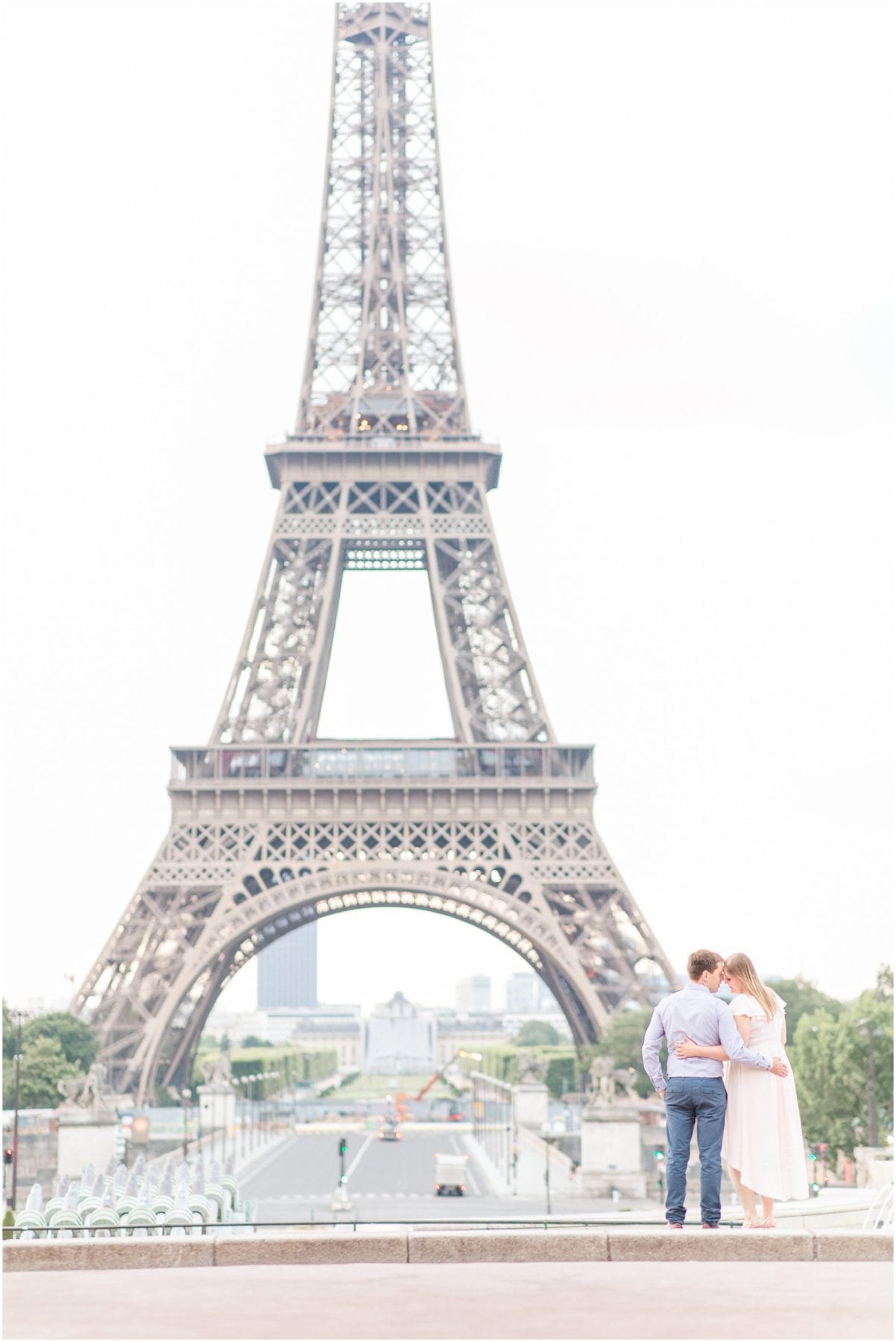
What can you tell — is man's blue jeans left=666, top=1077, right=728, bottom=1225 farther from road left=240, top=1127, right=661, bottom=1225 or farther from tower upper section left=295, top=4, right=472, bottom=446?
tower upper section left=295, top=4, right=472, bottom=446

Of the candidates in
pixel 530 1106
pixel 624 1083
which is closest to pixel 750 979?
pixel 624 1083

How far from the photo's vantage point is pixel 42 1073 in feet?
235

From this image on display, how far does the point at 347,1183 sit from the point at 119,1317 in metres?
57.6

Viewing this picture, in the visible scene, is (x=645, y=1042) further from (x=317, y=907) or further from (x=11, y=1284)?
(x=317, y=907)

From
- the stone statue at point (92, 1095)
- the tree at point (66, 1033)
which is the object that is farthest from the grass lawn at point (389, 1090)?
the stone statue at point (92, 1095)

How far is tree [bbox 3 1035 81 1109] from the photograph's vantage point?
70812 mm

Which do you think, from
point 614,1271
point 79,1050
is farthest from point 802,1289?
point 79,1050

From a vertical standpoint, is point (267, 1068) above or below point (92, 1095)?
below

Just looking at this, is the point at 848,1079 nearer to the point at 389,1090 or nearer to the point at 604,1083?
the point at 604,1083

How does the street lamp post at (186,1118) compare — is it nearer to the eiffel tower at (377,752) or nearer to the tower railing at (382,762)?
the eiffel tower at (377,752)

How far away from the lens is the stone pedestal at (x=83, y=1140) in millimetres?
47366

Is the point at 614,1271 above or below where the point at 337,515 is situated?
below

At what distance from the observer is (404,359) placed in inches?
2613

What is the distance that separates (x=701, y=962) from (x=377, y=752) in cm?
4995
